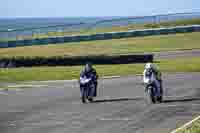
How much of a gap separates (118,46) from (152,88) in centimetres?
3743

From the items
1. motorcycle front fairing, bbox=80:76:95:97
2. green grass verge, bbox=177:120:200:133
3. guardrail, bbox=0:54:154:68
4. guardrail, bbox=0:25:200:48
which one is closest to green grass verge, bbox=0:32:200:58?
guardrail, bbox=0:25:200:48

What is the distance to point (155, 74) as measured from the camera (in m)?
26.0

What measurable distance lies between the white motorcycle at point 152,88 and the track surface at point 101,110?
0.37 metres

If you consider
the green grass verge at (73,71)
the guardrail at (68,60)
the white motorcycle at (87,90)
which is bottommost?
the green grass verge at (73,71)

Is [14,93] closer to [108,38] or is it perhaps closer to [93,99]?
[93,99]

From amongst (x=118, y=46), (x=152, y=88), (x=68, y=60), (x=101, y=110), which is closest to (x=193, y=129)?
(x=101, y=110)

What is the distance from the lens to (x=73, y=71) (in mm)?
42719

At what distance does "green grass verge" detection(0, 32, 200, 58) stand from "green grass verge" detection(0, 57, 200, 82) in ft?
39.5

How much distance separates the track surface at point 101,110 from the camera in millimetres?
19598

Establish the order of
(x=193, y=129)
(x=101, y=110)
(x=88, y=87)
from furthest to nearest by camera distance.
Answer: (x=88, y=87), (x=101, y=110), (x=193, y=129)

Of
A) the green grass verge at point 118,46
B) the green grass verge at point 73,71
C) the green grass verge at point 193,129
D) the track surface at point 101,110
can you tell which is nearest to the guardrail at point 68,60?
the green grass verge at point 73,71

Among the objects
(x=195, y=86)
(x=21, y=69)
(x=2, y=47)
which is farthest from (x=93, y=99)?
(x=2, y=47)

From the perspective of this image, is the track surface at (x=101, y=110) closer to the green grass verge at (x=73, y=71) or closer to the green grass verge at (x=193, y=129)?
the green grass verge at (x=193, y=129)

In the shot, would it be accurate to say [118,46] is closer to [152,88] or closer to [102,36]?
[102,36]
